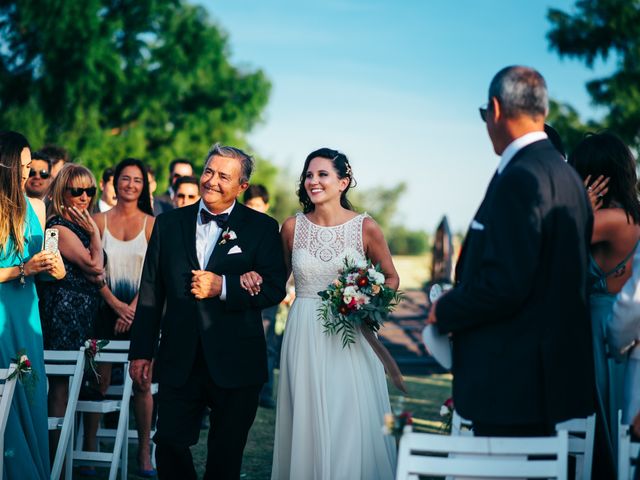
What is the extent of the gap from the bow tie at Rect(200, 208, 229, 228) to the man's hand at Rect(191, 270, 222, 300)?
432mm

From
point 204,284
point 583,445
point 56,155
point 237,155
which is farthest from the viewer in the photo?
point 56,155

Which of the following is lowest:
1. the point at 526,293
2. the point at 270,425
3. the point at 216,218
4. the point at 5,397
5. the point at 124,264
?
the point at 270,425

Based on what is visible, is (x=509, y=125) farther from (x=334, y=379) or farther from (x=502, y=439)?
(x=334, y=379)

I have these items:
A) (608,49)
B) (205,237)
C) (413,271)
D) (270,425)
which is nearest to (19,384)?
(205,237)

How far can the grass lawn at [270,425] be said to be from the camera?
23.1ft

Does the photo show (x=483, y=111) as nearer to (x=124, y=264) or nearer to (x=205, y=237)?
(x=205, y=237)

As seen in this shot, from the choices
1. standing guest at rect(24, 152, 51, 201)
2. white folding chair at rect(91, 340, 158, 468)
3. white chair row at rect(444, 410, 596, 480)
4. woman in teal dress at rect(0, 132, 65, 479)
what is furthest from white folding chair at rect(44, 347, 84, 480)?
white chair row at rect(444, 410, 596, 480)

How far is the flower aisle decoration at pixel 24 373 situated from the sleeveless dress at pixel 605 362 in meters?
3.09

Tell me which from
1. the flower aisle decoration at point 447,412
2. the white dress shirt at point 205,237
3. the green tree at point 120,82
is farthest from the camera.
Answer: the green tree at point 120,82

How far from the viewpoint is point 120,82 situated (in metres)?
31.5

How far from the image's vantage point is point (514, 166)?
3.30 m

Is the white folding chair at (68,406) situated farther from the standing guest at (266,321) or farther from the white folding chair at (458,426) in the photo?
the standing guest at (266,321)

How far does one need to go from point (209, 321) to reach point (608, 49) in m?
21.2

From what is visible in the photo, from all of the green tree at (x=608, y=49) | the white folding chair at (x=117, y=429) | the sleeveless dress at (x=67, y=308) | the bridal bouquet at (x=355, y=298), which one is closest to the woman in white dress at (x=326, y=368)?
the bridal bouquet at (x=355, y=298)
